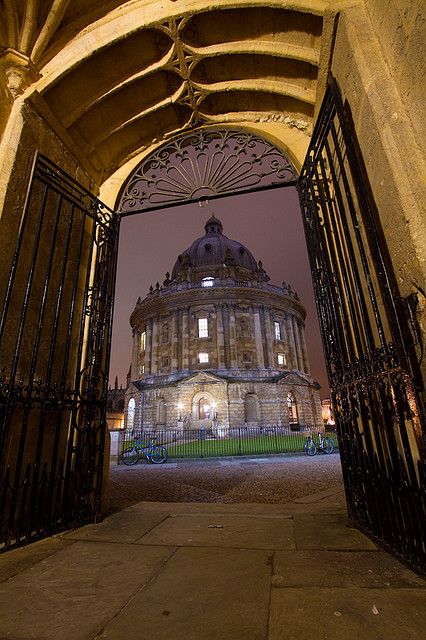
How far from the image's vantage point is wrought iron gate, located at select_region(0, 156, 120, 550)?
3098 millimetres

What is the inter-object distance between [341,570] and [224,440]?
25.0m

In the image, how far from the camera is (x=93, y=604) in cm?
180

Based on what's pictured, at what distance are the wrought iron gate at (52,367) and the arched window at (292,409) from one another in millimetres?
34678

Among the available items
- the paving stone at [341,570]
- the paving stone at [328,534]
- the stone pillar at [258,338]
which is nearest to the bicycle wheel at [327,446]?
the paving stone at [328,534]

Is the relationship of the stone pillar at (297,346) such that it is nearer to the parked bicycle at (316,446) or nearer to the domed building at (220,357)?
the domed building at (220,357)

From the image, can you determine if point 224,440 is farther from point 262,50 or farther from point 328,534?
point 262,50

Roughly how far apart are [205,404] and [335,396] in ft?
107

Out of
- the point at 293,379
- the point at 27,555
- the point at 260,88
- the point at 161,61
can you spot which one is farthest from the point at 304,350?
the point at 27,555

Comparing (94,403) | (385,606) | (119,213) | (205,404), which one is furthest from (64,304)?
(205,404)

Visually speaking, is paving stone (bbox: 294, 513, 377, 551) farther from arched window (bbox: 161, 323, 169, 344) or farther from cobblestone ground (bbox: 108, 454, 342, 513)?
arched window (bbox: 161, 323, 169, 344)

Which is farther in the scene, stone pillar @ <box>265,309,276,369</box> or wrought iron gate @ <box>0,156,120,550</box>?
stone pillar @ <box>265,309,276,369</box>

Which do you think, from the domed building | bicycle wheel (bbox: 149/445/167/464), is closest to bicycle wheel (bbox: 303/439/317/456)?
bicycle wheel (bbox: 149/445/167/464)

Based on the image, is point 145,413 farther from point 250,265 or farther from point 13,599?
point 13,599

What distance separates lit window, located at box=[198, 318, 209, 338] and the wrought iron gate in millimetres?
33494
